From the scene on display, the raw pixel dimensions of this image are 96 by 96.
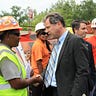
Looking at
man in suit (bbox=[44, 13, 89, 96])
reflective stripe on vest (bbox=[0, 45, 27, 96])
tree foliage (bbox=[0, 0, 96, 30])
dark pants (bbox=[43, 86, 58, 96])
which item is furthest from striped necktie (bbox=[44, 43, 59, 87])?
tree foliage (bbox=[0, 0, 96, 30])

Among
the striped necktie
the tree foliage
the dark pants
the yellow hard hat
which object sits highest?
the yellow hard hat

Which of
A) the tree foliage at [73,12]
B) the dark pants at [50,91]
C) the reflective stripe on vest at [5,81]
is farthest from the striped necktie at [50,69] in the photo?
the tree foliage at [73,12]

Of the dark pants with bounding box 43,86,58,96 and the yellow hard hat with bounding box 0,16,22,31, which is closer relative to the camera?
the yellow hard hat with bounding box 0,16,22,31

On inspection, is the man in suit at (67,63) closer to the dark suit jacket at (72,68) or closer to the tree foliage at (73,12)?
the dark suit jacket at (72,68)

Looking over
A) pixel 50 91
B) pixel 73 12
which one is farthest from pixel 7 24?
pixel 73 12

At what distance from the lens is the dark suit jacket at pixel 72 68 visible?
4.32m

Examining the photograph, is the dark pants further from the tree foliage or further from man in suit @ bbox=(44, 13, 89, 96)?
the tree foliage

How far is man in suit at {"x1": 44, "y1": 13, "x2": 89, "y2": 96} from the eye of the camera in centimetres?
432

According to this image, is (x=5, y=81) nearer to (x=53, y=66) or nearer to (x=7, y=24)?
(x=7, y=24)

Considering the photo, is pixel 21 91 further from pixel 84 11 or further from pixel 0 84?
pixel 84 11

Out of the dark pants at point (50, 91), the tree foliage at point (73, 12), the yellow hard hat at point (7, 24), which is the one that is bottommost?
the tree foliage at point (73, 12)

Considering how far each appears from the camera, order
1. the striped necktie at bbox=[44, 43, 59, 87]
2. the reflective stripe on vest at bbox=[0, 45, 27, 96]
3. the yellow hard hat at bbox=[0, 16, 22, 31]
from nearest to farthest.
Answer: the reflective stripe on vest at bbox=[0, 45, 27, 96], the yellow hard hat at bbox=[0, 16, 22, 31], the striped necktie at bbox=[44, 43, 59, 87]

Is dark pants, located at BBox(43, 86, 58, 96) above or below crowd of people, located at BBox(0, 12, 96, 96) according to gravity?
below

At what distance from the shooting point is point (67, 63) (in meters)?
4.38
